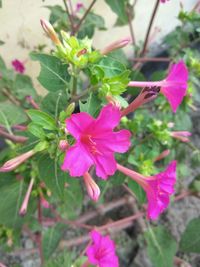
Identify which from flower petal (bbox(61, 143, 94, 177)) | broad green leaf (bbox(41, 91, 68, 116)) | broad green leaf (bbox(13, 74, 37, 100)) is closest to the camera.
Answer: flower petal (bbox(61, 143, 94, 177))

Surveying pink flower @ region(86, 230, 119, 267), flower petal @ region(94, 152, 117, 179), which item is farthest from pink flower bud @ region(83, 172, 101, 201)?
pink flower @ region(86, 230, 119, 267)

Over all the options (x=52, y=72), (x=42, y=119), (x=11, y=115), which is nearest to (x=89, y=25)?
(x=11, y=115)

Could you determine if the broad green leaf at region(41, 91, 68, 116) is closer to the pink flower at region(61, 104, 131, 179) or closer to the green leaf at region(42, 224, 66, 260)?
the pink flower at region(61, 104, 131, 179)

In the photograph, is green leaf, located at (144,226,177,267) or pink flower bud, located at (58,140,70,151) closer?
pink flower bud, located at (58,140,70,151)

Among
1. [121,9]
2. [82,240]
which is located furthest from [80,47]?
[82,240]

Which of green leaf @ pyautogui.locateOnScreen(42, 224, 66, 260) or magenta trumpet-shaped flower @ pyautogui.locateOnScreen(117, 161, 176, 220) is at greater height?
magenta trumpet-shaped flower @ pyautogui.locateOnScreen(117, 161, 176, 220)

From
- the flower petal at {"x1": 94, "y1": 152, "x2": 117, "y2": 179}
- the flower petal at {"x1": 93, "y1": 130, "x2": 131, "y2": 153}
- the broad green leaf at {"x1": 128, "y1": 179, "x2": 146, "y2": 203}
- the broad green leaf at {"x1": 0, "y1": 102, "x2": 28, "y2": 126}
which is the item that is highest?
the flower petal at {"x1": 93, "y1": 130, "x2": 131, "y2": 153}

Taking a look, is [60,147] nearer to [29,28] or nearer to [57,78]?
[57,78]

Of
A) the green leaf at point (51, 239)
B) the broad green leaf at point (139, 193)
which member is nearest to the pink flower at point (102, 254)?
the broad green leaf at point (139, 193)
